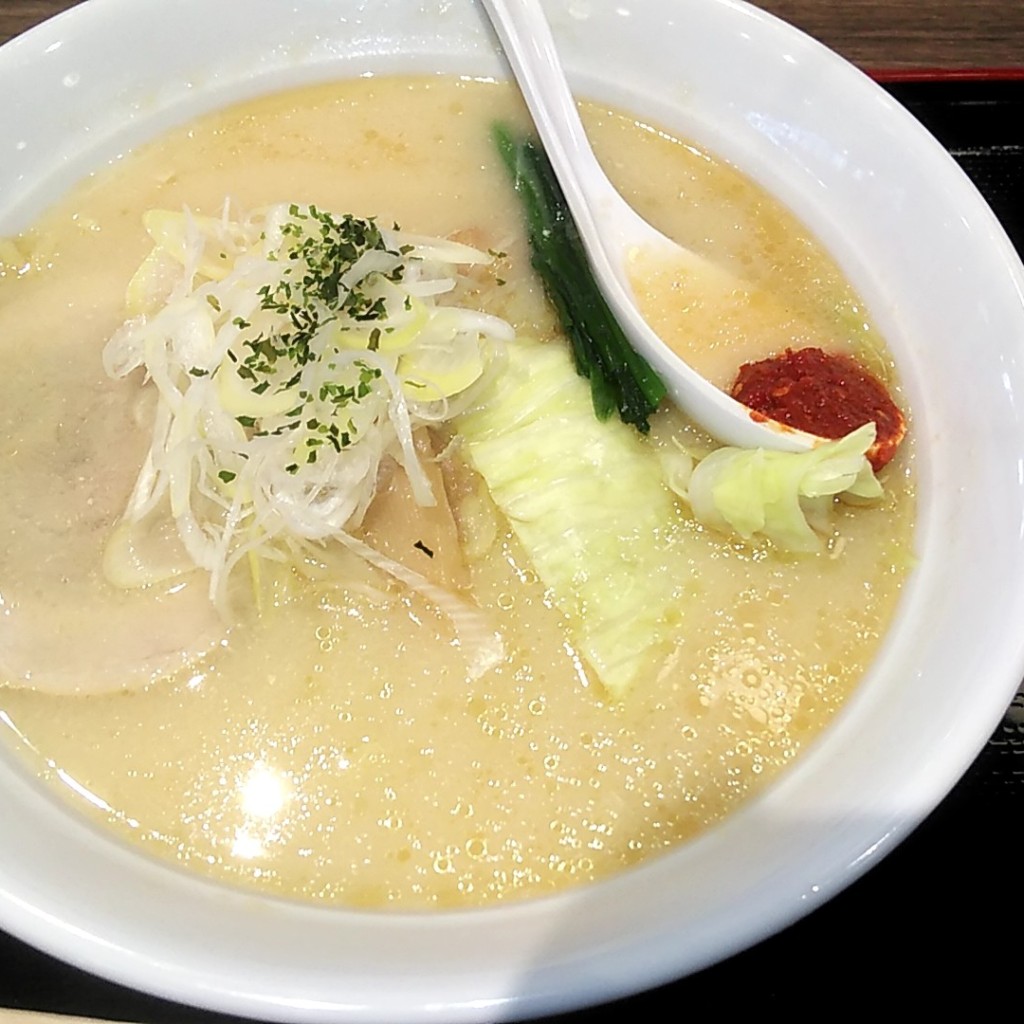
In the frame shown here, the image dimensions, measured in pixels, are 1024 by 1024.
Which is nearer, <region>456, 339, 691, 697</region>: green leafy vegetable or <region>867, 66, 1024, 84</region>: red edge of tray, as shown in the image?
<region>456, 339, 691, 697</region>: green leafy vegetable

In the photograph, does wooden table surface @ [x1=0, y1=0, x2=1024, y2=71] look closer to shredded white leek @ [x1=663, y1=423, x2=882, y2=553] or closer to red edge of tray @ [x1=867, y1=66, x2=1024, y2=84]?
red edge of tray @ [x1=867, y1=66, x2=1024, y2=84]

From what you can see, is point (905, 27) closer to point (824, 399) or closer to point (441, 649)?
point (824, 399)

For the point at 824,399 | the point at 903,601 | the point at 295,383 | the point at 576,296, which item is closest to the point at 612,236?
the point at 576,296

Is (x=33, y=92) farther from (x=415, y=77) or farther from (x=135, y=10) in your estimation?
(x=415, y=77)

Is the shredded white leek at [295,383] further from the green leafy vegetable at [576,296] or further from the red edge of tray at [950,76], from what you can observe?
the red edge of tray at [950,76]

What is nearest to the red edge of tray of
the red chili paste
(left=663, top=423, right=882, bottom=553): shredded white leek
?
the red chili paste

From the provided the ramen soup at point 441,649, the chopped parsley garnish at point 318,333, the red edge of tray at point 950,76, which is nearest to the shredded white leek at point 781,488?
the ramen soup at point 441,649
